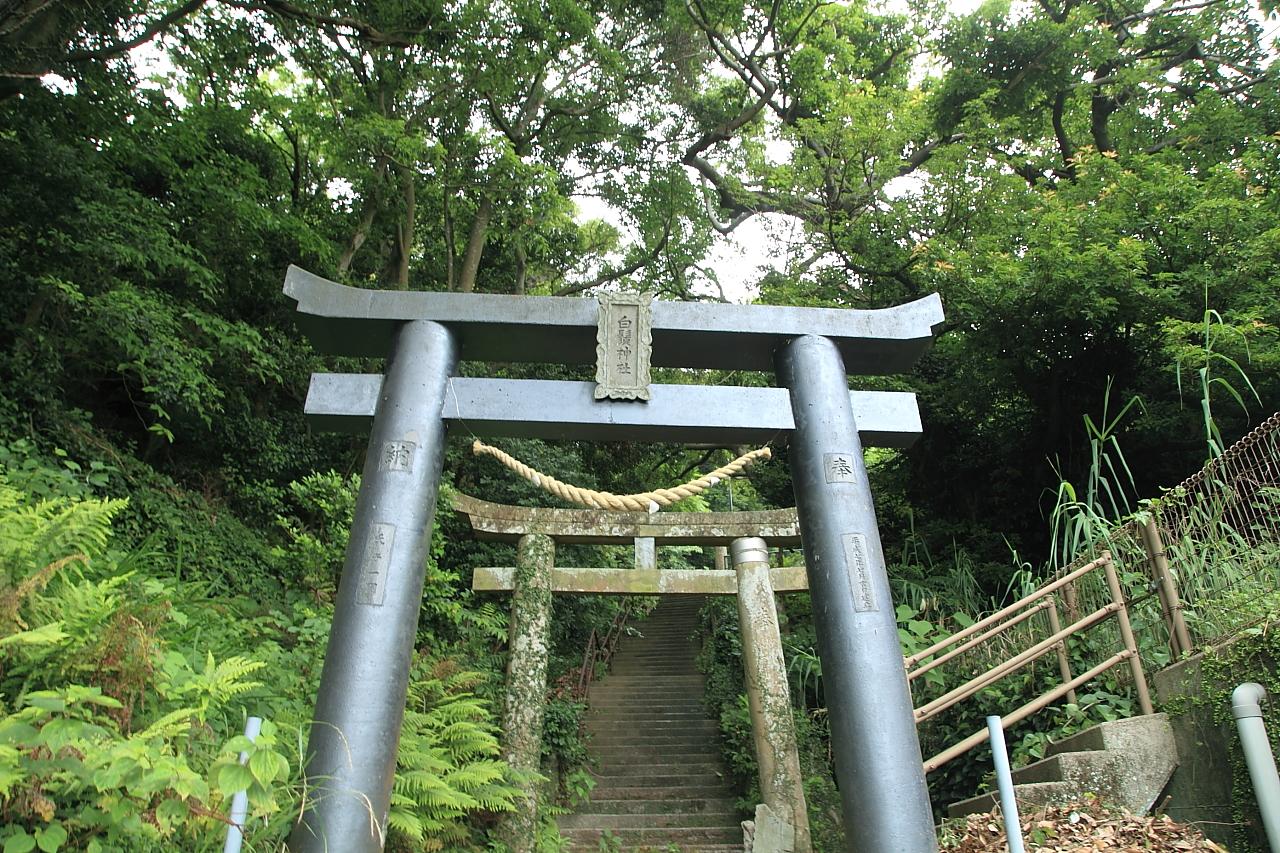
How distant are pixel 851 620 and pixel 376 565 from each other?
6.80 feet

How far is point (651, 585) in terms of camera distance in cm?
827

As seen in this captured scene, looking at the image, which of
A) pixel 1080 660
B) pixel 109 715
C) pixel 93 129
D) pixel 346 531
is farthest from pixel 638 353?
pixel 93 129

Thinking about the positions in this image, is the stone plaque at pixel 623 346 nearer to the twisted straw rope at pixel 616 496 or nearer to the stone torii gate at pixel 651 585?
the twisted straw rope at pixel 616 496

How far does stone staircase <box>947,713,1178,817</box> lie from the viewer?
383cm

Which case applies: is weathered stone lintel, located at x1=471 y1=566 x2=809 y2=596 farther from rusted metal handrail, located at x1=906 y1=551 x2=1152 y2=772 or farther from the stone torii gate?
rusted metal handrail, located at x1=906 y1=551 x2=1152 y2=772

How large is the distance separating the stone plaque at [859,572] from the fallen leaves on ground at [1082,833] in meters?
1.32

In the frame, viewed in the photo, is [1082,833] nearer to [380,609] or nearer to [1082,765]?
[1082,765]

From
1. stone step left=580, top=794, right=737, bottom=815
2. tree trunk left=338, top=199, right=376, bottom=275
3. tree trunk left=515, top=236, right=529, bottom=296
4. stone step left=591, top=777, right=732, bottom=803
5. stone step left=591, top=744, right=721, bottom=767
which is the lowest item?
stone step left=580, top=794, right=737, bottom=815

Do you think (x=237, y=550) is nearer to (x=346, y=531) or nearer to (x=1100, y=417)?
(x=346, y=531)

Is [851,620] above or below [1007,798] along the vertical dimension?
above

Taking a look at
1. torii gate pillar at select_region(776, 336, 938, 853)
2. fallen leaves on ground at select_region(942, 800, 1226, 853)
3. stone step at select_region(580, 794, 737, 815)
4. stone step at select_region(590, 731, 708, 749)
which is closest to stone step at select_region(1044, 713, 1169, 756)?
fallen leaves on ground at select_region(942, 800, 1226, 853)

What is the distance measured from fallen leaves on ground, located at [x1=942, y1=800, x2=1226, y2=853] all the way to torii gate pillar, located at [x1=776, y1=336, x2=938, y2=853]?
1.02 meters

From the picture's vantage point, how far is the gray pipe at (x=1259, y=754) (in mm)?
3158

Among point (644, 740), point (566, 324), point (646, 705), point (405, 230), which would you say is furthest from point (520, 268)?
point (566, 324)
